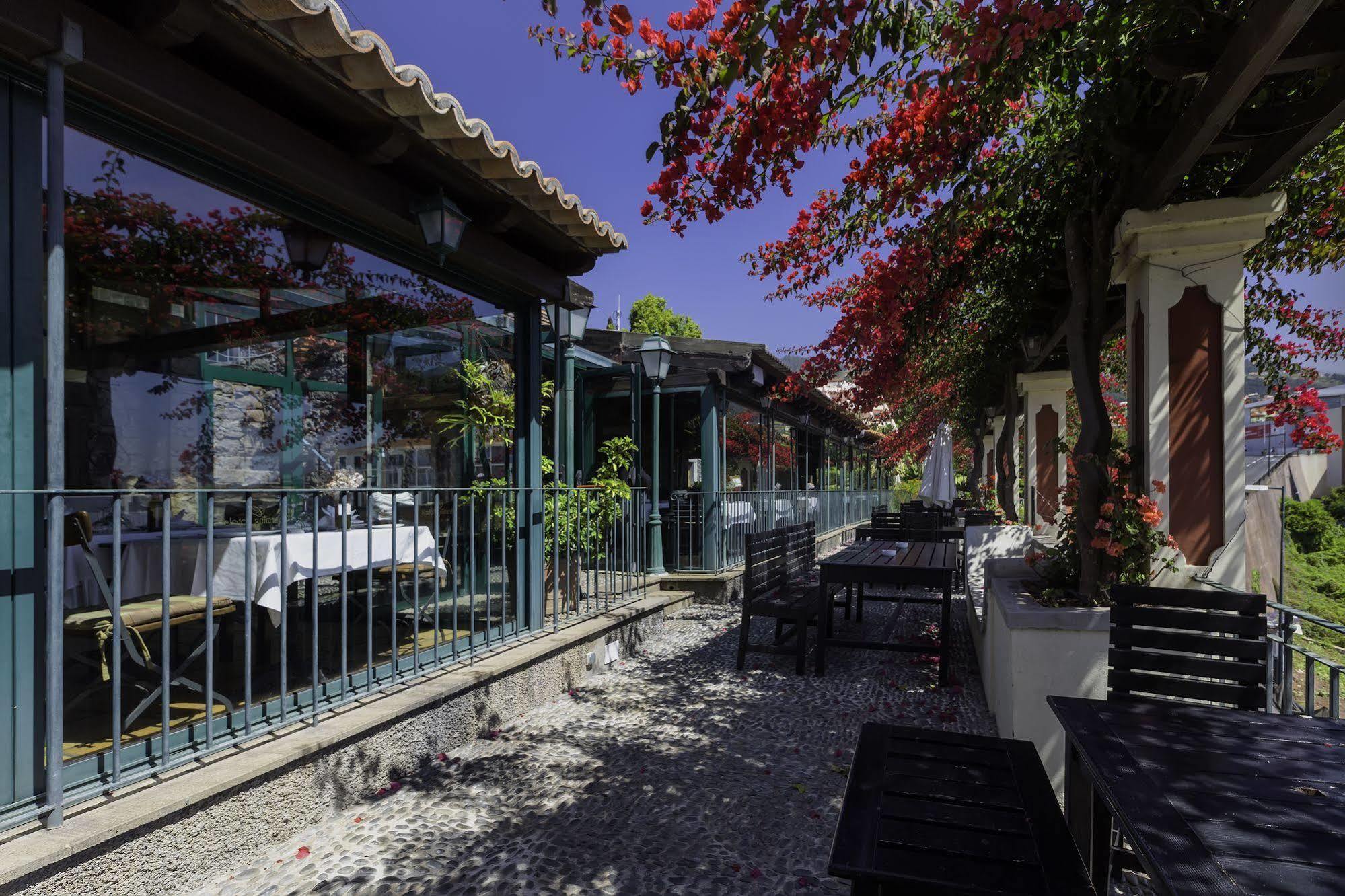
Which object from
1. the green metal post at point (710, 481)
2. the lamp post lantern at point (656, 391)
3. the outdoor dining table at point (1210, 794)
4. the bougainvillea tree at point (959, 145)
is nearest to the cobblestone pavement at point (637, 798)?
the outdoor dining table at point (1210, 794)

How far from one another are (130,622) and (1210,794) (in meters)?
3.71

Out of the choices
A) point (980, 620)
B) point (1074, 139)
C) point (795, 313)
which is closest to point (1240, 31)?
point (1074, 139)

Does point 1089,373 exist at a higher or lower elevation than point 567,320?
lower

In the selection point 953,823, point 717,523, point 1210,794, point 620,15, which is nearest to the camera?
point 1210,794

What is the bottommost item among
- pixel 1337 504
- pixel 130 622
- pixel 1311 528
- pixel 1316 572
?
pixel 1316 572

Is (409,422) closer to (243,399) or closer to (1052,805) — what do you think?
(243,399)

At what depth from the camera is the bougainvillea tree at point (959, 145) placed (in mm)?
2625

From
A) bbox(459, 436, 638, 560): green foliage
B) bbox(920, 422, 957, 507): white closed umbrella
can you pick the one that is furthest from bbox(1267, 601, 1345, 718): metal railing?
bbox(920, 422, 957, 507): white closed umbrella

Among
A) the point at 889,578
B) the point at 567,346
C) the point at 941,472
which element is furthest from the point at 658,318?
the point at 889,578

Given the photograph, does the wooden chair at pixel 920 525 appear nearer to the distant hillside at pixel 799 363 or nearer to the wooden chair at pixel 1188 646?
the distant hillside at pixel 799 363

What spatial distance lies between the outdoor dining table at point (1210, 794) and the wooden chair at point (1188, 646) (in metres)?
0.42

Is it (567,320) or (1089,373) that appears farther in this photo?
(567,320)

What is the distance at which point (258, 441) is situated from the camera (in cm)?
411

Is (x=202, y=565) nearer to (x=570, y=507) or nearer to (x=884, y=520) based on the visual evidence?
(x=570, y=507)
